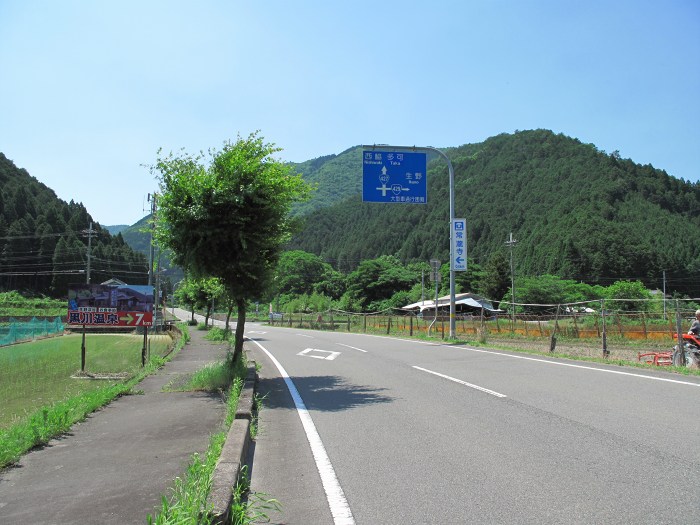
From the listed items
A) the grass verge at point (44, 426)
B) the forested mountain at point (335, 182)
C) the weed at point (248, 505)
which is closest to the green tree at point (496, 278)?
the forested mountain at point (335, 182)

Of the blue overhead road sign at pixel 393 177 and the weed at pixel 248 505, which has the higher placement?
the blue overhead road sign at pixel 393 177

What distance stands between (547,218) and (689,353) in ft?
376

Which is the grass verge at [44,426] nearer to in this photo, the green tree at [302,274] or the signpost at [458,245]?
the signpost at [458,245]

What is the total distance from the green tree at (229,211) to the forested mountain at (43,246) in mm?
80168

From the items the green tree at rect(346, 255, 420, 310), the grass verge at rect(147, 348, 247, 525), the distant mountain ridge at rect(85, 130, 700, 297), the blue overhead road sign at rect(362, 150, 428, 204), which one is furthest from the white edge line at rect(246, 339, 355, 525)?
the green tree at rect(346, 255, 420, 310)

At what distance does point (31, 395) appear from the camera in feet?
41.2

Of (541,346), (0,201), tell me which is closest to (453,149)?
(0,201)

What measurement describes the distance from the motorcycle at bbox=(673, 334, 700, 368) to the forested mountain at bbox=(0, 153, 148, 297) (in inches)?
3337

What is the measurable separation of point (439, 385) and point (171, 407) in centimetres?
463

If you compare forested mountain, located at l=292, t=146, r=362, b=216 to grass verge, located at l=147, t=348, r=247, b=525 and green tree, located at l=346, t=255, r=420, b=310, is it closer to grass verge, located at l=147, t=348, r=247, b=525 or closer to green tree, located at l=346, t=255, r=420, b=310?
green tree, located at l=346, t=255, r=420, b=310

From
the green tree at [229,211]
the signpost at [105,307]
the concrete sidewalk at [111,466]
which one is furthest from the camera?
the signpost at [105,307]

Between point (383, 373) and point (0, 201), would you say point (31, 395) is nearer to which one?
point (383, 373)

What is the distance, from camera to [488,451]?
208 inches

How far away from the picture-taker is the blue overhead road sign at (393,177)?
19.1 metres
